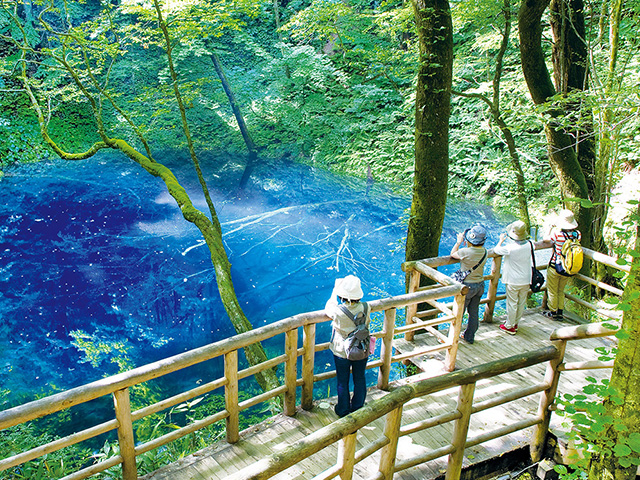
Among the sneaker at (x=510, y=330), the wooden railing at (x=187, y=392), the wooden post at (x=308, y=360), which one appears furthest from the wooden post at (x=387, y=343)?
the sneaker at (x=510, y=330)

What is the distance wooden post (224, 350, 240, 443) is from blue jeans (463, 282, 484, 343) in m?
2.78

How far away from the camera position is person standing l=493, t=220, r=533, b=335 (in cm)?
512

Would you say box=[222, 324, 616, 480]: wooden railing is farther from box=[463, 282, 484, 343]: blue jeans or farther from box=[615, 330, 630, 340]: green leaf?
box=[463, 282, 484, 343]: blue jeans

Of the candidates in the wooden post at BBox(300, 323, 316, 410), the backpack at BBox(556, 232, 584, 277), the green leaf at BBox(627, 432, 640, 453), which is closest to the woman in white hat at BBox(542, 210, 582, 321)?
the backpack at BBox(556, 232, 584, 277)

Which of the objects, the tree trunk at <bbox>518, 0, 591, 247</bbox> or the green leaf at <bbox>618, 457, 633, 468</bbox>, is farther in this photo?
the tree trunk at <bbox>518, 0, 591, 247</bbox>

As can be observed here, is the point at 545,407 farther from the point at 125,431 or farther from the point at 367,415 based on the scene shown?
the point at 125,431

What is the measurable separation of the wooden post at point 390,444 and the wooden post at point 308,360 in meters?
0.98

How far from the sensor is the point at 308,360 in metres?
3.79

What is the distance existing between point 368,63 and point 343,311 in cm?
1746

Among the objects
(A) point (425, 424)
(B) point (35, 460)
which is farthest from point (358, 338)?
(B) point (35, 460)

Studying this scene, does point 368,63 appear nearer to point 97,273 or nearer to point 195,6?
point 195,6

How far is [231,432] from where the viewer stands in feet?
11.3

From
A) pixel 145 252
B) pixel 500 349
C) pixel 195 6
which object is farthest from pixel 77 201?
pixel 500 349

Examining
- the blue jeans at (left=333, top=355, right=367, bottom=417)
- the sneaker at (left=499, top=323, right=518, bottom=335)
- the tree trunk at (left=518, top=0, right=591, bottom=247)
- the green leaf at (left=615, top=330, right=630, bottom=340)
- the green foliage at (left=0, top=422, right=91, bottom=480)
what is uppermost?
the tree trunk at (left=518, top=0, right=591, bottom=247)
